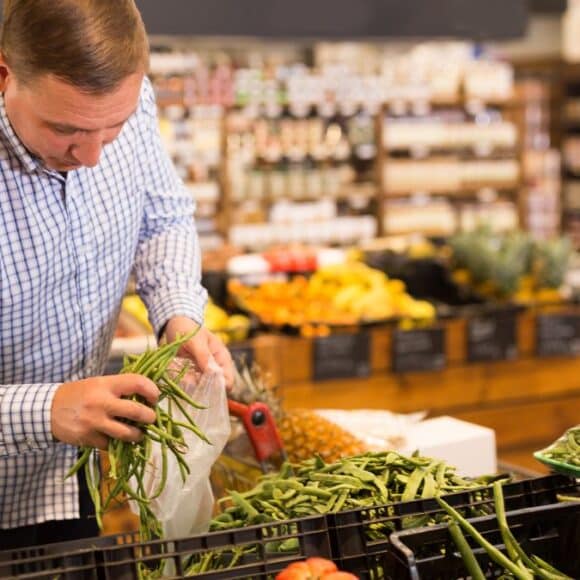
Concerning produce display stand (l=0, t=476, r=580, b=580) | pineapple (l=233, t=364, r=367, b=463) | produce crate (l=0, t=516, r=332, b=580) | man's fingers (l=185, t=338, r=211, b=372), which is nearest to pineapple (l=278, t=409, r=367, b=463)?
pineapple (l=233, t=364, r=367, b=463)

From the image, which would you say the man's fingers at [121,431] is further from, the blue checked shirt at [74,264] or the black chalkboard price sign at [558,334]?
the black chalkboard price sign at [558,334]

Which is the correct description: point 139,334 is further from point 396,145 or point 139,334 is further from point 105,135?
point 396,145

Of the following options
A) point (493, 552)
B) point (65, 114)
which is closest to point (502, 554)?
point (493, 552)

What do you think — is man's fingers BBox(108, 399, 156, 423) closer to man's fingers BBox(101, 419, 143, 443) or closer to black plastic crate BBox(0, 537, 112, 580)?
man's fingers BBox(101, 419, 143, 443)

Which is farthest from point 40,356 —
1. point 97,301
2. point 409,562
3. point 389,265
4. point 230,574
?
point 389,265

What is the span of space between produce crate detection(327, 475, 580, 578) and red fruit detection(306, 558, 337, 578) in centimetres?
A: 11

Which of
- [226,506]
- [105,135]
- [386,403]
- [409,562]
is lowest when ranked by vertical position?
[386,403]

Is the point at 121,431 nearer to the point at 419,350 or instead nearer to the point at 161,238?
the point at 161,238

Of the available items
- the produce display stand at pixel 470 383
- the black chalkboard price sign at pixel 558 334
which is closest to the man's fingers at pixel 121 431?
the produce display stand at pixel 470 383

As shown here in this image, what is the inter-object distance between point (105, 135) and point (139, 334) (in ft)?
8.15

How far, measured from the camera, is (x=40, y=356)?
7.28 ft

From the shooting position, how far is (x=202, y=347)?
2.09 metres

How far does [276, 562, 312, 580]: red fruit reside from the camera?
1.47 meters

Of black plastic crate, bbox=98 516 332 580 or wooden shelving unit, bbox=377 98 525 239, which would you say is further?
wooden shelving unit, bbox=377 98 525 239
